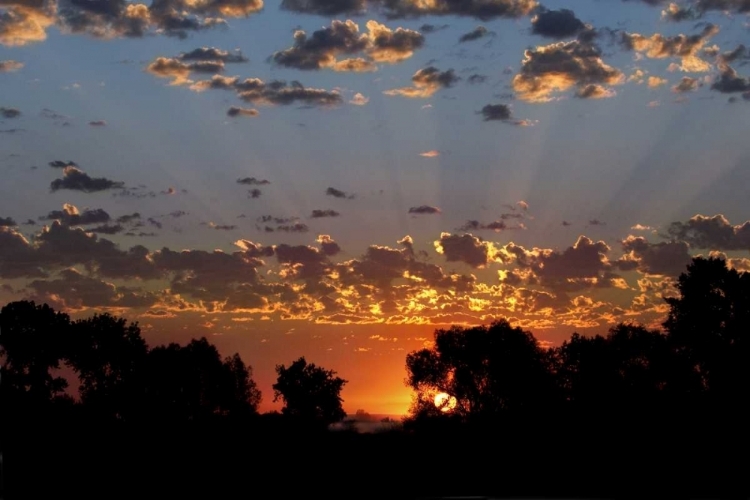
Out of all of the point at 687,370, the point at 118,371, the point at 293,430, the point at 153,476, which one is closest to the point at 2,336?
the point at 118,371

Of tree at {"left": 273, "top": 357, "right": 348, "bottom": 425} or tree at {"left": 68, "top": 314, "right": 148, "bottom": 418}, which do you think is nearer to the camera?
tree at {"left": 68, "top": 314, "right": 148, "bottom": 418}

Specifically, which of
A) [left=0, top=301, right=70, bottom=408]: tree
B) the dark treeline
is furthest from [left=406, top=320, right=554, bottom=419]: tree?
[left=0, top=301, right=70, bottom=408]: tree

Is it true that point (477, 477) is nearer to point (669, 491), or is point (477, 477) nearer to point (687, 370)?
point (669, 491)

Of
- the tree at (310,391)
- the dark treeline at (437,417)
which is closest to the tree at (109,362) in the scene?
the dark treeline at (437,417)

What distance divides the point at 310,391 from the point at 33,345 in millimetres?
75558

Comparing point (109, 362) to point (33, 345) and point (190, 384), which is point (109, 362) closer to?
point (33, 345)

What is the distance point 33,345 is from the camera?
126m

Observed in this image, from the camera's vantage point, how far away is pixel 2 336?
12388 cm

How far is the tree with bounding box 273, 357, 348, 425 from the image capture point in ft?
611

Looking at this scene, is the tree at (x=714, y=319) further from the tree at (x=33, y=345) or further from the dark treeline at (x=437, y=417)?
the tree at (x=33, y=345)

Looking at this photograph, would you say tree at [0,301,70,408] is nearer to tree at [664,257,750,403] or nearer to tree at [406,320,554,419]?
tree at [406,320,554,419]

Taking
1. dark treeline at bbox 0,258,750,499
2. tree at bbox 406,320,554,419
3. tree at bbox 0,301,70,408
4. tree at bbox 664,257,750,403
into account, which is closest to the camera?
dark treeline at bbox 0,258,750,499

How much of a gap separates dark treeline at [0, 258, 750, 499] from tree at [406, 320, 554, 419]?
31 cm

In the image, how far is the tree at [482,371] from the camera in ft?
511
